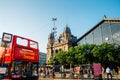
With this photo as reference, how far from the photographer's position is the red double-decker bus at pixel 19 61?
14743 mm

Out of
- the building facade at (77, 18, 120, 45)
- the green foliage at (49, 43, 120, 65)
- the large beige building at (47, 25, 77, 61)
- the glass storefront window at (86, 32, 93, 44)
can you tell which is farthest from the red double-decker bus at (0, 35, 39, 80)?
the large beige building at (47, 25, 77, 61)

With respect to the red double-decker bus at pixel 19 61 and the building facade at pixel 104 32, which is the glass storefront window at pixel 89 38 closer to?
the building facade at pixel 104 32

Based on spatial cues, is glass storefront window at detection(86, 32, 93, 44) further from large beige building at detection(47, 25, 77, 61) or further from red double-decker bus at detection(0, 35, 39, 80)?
red double-decker bus at detection(0, 35, 39, 80)

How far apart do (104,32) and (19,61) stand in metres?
36.7

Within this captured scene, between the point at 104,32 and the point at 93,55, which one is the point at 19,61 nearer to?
the point at 93,55

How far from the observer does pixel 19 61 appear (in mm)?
15023

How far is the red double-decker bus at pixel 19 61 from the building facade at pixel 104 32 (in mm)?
32176

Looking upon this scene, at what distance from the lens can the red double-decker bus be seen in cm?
1474

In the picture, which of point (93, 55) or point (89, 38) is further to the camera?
point (89, 38)

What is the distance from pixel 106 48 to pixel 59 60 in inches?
594

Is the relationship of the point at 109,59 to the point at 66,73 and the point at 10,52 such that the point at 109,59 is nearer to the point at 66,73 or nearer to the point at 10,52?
the point at 66,73

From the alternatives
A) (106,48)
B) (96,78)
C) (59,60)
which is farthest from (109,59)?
(96,78)

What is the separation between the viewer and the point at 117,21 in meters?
46.4

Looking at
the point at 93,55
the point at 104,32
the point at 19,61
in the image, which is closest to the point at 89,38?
the point at 104,32
